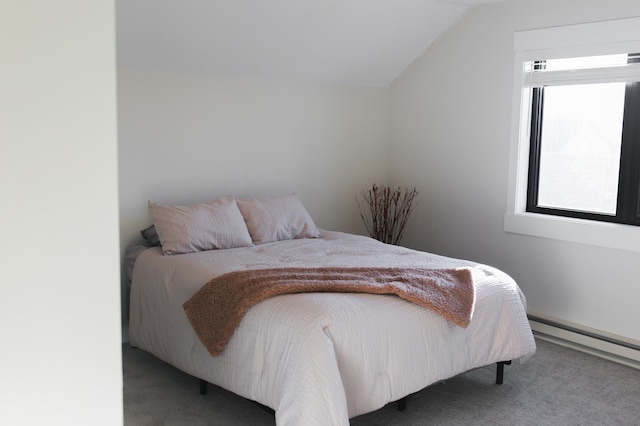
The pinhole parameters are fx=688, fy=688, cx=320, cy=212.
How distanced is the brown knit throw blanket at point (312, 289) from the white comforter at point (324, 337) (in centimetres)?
5

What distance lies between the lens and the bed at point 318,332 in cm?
268

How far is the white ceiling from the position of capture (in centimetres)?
381

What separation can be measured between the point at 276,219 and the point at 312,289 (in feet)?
4.29

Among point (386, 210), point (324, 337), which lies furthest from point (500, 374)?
point (386, 210)

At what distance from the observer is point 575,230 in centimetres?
416

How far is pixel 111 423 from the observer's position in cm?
174

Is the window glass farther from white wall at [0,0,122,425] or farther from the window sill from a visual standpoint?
white wall at [0,0,122,425]

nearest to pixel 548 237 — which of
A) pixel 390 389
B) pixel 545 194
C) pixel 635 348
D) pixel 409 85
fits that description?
pixel 545 194

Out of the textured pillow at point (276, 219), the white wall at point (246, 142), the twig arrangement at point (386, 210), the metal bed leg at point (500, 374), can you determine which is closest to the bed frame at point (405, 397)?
the metal bed leg at point (500, 374)

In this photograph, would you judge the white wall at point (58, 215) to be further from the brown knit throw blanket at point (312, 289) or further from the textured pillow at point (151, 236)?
the textured pillow at point (151, 236)

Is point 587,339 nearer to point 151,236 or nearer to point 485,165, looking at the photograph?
point 485,165

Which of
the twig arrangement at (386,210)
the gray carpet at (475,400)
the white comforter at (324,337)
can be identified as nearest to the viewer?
the white comforter at (324,337)

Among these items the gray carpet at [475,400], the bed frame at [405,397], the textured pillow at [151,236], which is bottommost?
the gray carpet at [475,400]

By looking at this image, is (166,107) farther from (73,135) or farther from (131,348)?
(73,135)
